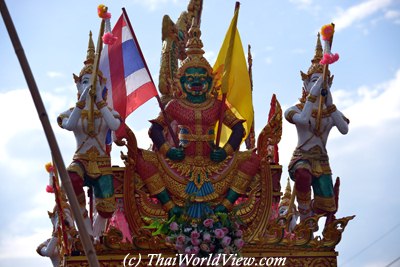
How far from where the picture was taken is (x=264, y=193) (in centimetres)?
1739

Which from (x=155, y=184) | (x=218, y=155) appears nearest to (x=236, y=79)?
(x=218, y=155)

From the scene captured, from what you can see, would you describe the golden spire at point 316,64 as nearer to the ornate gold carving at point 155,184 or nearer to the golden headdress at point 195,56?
the golden headdress at point 195,56

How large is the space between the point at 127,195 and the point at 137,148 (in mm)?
776

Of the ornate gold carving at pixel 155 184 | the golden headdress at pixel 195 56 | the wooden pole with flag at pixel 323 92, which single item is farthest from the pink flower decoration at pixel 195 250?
the golden headdress at pixel 195 56

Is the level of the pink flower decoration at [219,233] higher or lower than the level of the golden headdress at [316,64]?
lower

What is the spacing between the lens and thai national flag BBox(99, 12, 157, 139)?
58.3 feet

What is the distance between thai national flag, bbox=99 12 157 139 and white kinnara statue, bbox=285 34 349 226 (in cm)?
243

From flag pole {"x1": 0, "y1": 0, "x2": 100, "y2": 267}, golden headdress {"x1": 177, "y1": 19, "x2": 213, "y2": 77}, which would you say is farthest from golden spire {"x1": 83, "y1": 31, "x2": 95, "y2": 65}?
flag pole {"x1": 0, "y1": 0, "x2": 100, "y2": 267}

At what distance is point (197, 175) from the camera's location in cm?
1722

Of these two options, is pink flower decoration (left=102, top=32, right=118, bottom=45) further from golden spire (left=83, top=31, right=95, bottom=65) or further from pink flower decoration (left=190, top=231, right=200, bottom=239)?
pink flower decoration (left=190, top=231, right=200, bottom=239)

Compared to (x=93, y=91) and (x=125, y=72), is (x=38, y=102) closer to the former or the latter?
(x=93, y=91)

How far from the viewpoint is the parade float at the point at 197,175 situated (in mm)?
16547

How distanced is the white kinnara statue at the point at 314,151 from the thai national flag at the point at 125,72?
243 centimetres

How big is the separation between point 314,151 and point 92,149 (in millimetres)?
3568
